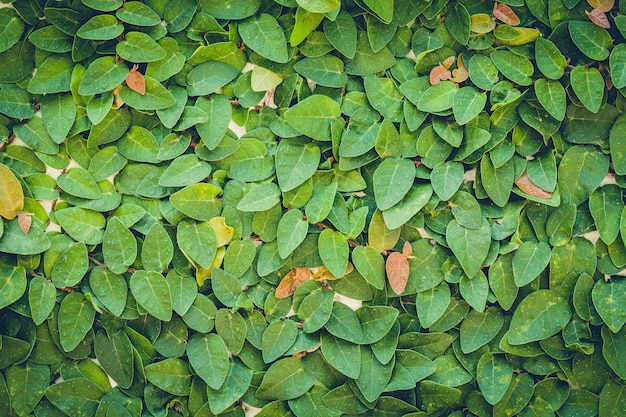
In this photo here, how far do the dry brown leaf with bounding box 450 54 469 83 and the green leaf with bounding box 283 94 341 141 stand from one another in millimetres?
309

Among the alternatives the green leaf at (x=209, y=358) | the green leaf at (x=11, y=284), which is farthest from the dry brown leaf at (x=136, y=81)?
the green leaf at (x=209, y=358)

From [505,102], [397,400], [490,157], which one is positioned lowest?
[397,400]

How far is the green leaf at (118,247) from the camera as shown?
1.62 metres

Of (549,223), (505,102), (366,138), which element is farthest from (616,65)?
(366,138)

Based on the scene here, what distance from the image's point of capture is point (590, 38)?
1550 mm

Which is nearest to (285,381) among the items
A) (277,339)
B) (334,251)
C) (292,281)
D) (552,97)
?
(277,339)

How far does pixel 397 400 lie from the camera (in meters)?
1.69

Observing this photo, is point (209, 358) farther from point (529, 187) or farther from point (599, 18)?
point (599, 18)

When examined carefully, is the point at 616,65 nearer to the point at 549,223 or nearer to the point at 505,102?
the point at 505,102

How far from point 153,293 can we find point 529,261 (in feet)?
3.20

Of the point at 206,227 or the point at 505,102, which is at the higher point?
the point at 505,102

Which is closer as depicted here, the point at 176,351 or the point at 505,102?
the point at 505,102

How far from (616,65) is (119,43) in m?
1.23

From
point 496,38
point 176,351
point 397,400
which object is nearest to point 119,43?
point 176,351
